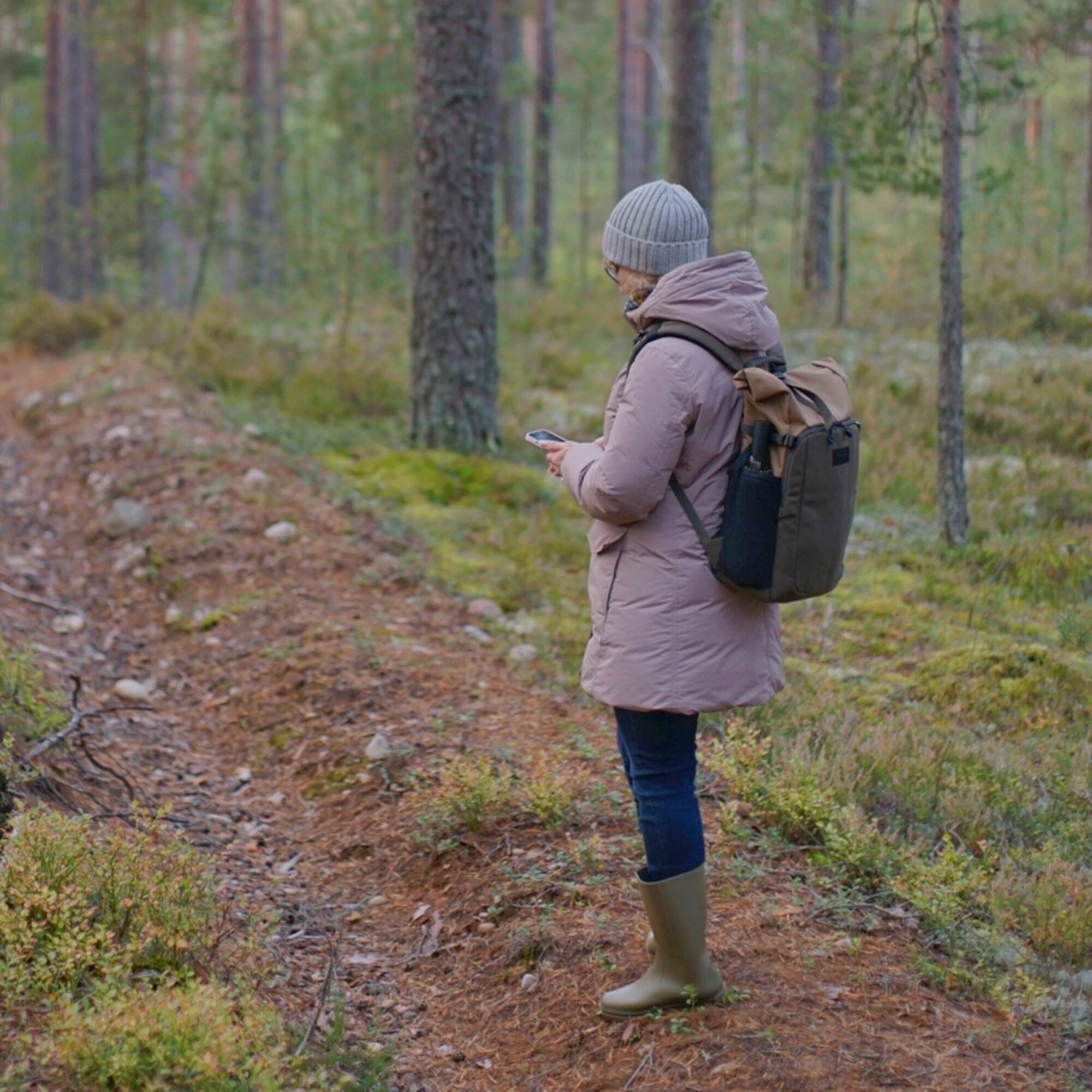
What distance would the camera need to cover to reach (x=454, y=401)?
8.84m

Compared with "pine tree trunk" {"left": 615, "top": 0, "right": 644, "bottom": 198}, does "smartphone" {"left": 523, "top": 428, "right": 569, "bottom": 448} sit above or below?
below

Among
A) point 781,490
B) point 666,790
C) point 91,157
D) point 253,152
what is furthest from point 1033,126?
point 666,790

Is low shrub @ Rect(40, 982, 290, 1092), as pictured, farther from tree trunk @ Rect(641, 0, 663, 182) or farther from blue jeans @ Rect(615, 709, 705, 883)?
tree trunk @ Rect(641, 0, 663, 182)

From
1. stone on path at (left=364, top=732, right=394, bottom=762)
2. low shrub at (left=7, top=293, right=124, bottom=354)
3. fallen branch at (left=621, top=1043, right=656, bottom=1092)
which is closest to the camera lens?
fallen branch at (left=621, top=1043, right=656, bottom=1092)

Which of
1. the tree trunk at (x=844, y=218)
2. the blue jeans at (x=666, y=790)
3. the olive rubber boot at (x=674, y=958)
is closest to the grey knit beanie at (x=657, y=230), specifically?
the blue jeans at (x=666, y=790)

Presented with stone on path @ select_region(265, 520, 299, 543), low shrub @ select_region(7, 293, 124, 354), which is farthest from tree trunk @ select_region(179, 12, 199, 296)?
stone on path @ select_region(265, 520, 299, 543)

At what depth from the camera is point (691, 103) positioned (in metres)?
11.3

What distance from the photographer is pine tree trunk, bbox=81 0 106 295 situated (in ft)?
55.2

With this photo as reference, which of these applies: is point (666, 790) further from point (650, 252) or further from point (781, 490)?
point (650, 252)

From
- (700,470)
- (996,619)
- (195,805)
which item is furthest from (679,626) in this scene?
(996,619)

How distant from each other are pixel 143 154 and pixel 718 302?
1316cm

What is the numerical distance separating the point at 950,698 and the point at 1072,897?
183 cm

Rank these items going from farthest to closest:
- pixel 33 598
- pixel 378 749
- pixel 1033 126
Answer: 1. pixel 1033 126
2. pixel 33 598
3. pixel 378 749

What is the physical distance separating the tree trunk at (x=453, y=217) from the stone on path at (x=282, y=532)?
190 cm
